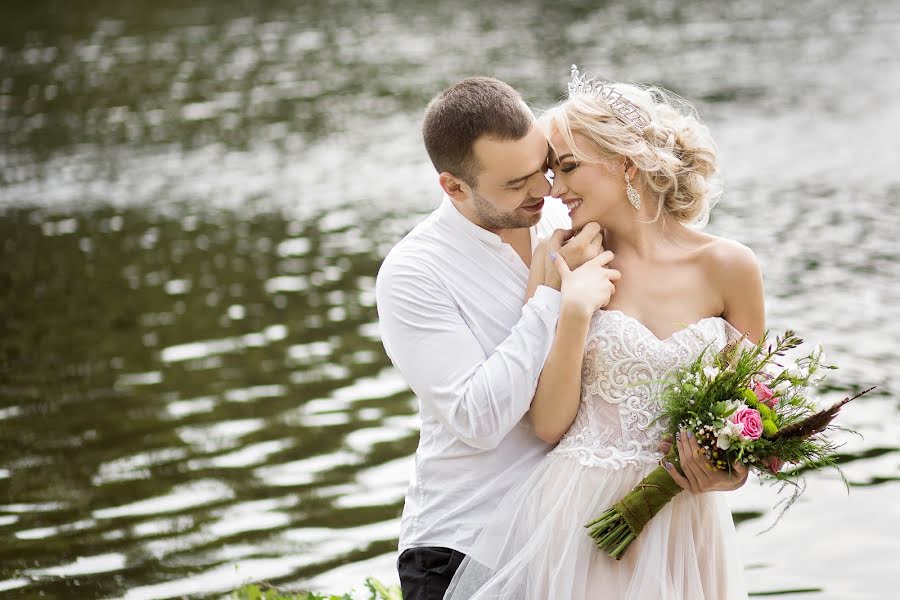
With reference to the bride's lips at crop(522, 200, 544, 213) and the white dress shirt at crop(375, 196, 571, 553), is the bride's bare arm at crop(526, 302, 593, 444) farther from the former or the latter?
the bride's lips at crop(522, 200, 544, 213)

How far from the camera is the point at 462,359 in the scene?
12.2 ft

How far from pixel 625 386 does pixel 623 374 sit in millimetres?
41

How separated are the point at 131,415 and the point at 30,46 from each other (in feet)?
59.2

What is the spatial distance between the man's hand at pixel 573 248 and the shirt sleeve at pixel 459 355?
95mm

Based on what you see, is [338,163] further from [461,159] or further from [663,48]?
[461,159]

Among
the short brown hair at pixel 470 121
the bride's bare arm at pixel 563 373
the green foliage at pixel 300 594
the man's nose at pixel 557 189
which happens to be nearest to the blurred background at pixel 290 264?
the green foliage at pixel 300 594

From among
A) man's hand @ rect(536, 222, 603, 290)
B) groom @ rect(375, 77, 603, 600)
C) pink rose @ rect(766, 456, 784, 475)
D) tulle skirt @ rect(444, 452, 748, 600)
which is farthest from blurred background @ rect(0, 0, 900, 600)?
man's hand @ rect(536, 222, 603, 290)

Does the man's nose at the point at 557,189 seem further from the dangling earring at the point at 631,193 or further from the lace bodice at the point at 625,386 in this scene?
the lace bodice at the point at 625,386

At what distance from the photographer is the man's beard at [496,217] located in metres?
3.97

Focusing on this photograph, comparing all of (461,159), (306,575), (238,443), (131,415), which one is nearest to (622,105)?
(461,159)

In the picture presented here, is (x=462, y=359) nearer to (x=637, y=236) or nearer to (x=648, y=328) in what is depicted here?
(x=648, y=328)

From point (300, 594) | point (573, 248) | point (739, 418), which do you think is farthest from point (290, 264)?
point (739, 418)

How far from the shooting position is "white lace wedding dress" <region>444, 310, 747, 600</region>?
376cm

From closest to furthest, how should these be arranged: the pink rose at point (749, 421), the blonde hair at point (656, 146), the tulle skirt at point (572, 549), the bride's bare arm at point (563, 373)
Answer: the pink rose at point (749, 421)
the bride's bare arm at point (563, 373)
the tulle skirt at point (572, 549)
the blonde hair at point (656, 146)
